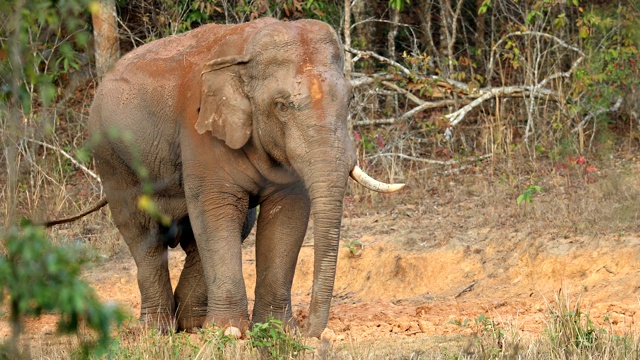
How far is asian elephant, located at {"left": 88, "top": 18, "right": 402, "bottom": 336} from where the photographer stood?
770 centimetres

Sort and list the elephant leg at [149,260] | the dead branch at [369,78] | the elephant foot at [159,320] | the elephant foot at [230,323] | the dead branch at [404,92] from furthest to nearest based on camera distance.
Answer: the dead branch at [404,92]
the dead branch at [369,78]
the elephant leg at [149,260]
the elephant foot at [159,320]
the elephant foot at [230,323]

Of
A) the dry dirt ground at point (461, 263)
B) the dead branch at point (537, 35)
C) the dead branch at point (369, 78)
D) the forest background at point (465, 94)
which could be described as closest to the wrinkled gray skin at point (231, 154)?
the dry dirt ground at point (461, 263)

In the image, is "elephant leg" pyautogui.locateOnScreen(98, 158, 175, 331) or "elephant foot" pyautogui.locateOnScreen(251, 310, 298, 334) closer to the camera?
"elephant foot" pyautogui.locateOnScreen(251, 310, 298, 334)

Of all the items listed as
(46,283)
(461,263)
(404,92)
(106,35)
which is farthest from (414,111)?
(46,283)

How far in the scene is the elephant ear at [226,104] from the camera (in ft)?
26.3

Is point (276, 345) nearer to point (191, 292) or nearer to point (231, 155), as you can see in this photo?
point (231, 155)

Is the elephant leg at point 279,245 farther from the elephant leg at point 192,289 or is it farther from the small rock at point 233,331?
the elephant leg at point 192,289

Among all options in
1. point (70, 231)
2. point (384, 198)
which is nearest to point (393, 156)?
point (384, 198)

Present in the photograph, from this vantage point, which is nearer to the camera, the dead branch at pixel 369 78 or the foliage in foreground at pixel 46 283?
the foliage in foreground at pixel 46 283

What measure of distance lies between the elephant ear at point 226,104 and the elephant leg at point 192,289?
54.0 inches

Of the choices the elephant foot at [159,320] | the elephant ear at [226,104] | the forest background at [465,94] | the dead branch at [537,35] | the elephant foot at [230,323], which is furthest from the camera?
the dead branch at [537,35]

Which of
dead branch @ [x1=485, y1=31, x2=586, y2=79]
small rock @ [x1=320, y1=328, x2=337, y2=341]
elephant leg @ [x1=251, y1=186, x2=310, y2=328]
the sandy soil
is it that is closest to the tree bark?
dead branch @ [x1=485, y1=31, x2=586, y2=79]

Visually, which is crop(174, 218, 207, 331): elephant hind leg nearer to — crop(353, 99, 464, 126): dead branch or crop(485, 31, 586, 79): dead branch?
crop(353, 99, 464, 126): dead branch

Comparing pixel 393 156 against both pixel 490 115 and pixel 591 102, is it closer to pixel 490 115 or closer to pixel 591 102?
pixel 490 115
